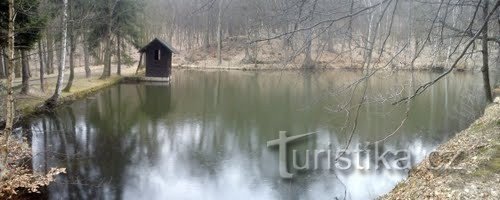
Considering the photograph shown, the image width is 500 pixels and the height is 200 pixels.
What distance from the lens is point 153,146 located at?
43.0 ft

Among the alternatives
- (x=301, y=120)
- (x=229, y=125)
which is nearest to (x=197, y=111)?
(x=229, y=125)

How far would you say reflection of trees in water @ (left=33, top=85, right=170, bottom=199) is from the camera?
9414mm

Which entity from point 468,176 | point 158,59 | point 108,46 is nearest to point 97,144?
point 468,176

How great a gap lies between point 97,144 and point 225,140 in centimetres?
398

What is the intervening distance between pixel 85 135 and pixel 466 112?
47.3 ft

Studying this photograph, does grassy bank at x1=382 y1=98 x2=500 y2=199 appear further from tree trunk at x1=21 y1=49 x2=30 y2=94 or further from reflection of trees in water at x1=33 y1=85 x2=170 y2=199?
tree trunk at x1=21 y1=49 x2=30 y2=94

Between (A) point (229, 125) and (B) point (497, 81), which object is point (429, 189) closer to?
(A) point (229, 125)

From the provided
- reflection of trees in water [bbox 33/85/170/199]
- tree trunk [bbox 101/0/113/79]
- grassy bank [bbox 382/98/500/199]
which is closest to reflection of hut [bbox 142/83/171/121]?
reflection of trees in water [bbox 33/85/170/199]

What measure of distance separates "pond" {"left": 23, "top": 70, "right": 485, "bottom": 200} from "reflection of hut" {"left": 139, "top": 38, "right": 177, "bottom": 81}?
7.31m

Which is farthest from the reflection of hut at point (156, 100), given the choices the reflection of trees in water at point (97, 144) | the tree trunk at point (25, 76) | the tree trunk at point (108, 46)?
the tree trunk at point (25, 76)

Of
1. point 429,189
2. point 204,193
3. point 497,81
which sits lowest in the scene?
point 204,193

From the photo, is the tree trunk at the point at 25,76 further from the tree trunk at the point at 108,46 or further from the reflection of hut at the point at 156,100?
the tree trunk at the point at 108,46

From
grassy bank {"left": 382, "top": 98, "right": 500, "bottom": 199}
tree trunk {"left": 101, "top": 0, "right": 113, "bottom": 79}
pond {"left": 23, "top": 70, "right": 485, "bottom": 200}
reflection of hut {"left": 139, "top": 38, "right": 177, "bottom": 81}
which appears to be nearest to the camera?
grassy bank {"left": 382, "top": 98, "right": 500, "bottom": 199}

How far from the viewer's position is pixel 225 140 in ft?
46.1
